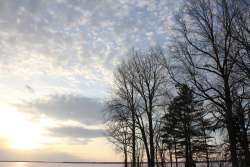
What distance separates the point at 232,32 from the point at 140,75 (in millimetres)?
16165

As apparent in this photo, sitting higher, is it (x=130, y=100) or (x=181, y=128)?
(x=130, y=100)

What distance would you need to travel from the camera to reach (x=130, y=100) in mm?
36125

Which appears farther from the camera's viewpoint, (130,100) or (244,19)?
(130,100)

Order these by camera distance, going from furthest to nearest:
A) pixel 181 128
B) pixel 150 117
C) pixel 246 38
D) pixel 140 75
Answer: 1. pixel 181 128
2. pixel 140 75
3. pixel 150 117
4. pixel 246 38

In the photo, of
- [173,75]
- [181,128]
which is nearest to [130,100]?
[181,128]

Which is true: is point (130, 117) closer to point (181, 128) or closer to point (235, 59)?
point (181, 128)

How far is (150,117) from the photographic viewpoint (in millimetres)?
31750

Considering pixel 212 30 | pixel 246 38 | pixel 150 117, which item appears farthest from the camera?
pixel 150 117

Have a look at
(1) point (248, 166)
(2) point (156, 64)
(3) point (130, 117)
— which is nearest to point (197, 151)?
(3) point (130, 117)

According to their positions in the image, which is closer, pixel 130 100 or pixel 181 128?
pixel 130 100

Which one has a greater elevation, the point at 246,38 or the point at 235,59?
the point at 246,38

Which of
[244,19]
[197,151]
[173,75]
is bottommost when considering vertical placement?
[197,151]

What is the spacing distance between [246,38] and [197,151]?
30.8 m

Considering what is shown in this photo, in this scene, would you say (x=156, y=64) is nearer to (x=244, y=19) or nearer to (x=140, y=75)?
(x=140, y=75)
